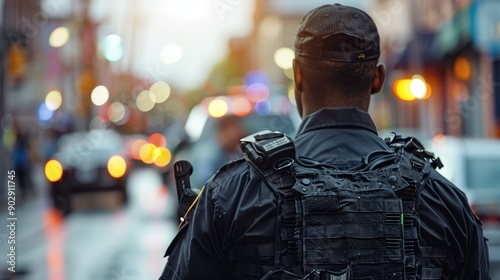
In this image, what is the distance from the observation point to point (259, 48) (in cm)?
9725

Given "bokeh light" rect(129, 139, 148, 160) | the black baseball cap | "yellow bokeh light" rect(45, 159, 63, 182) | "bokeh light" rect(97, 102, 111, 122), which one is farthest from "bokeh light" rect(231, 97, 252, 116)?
"bokeh light" rect(97, 102, 111, 122)

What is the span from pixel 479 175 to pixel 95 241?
6801 millimetres

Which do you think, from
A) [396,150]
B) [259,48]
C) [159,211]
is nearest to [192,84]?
[259,48]

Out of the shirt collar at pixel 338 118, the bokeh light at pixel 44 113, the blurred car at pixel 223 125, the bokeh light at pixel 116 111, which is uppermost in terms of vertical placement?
the shirt collar at pixel 338 118

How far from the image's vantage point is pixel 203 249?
2.59m

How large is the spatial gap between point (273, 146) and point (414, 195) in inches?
16.0

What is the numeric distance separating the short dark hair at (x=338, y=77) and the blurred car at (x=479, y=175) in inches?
255

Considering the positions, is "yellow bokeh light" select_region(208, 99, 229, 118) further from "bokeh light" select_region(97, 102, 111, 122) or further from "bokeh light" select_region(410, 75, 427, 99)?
"bokeh light" select_region(97, 102, 111, 122)

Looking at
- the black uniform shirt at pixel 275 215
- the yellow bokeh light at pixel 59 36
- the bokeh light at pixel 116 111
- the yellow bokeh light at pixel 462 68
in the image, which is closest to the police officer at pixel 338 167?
the black uniform shirt at pixel 275 215

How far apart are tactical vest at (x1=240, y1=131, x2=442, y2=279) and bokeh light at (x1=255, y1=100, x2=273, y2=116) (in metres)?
9.00

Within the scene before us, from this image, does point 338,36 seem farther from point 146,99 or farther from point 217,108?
point 146,99

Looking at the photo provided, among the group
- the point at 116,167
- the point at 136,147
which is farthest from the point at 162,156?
the point at 116,167

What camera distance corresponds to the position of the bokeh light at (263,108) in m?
11.6

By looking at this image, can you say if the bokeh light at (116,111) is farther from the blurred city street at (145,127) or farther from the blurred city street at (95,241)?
the blurred city street at (95,241)
